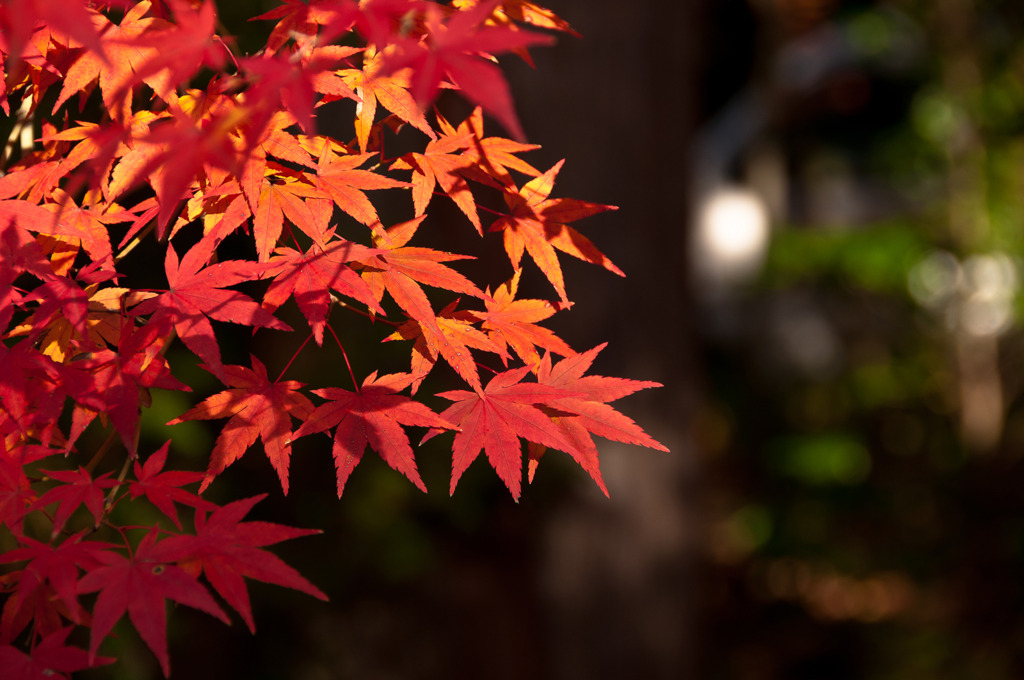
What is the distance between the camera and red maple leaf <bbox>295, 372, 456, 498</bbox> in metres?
0.74

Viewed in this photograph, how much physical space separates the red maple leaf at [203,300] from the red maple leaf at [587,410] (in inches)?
10.4

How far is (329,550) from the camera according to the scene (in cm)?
220

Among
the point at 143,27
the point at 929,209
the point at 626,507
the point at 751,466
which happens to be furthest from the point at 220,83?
the point at 929,209

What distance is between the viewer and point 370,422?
0.76m

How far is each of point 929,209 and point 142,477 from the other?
5301 mm

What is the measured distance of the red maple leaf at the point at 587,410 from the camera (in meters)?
0.77

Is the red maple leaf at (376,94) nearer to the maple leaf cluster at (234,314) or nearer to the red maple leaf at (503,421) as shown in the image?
the maple leaf cluster at (234,314)

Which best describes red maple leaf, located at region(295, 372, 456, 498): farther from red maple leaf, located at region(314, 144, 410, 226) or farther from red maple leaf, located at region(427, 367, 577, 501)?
red maple leaf, located at region(314, 144, 410, 226)

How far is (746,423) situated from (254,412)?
15.8 feet

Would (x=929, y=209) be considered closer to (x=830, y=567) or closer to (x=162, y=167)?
(x=830, y=567)

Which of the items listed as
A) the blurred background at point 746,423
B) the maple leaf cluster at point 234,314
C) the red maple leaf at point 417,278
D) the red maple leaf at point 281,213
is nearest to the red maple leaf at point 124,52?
the maple leaf cluster at point 234,314

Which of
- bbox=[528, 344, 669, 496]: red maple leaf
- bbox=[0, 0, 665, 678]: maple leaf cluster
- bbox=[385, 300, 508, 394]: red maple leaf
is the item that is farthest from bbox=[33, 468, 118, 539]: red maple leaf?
bbox=[528, 344, 669, 496]: red maple leaf

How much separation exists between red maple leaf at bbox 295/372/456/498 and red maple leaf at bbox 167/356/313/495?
3cm

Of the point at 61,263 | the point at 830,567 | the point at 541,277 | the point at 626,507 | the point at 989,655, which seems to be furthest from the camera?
the point at 830,567
